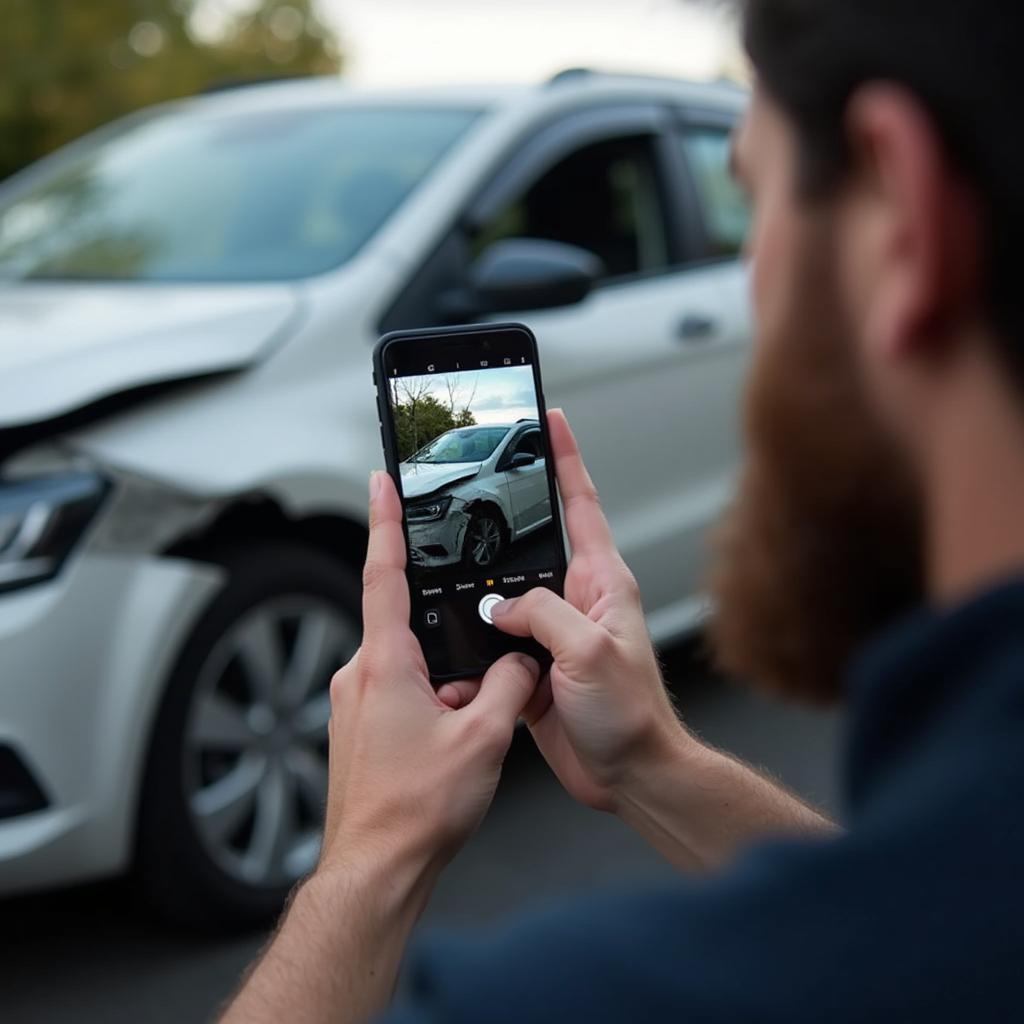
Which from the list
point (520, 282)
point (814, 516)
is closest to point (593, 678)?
point (814, 516)

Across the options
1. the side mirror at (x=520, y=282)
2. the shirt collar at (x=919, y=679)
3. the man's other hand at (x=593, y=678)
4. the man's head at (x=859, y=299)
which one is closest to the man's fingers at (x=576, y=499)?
the man's other hand at (x=593, y=678)

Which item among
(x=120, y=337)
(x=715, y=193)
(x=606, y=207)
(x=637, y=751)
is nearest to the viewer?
(x=637, y=751)

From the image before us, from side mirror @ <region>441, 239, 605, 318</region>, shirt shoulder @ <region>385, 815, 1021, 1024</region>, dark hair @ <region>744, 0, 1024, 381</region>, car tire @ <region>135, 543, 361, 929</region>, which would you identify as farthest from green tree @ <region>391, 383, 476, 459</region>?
side mirror @ <region>441, 239, 605, 318</region>

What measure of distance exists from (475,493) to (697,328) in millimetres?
2819

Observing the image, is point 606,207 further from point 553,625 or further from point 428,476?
point 553,625

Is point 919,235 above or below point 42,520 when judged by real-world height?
above

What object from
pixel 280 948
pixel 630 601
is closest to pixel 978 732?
pixel 280 948

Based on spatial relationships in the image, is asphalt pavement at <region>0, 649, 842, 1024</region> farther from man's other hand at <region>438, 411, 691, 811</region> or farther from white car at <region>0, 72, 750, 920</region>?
man's other hand at <region>438, 411, 691, 811</region>

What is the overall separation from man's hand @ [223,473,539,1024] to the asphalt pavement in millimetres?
1273

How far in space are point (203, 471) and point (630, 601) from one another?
Answer: 1656mm

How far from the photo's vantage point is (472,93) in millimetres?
4328

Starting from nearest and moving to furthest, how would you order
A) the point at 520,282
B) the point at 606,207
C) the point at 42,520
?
the point at 42,520
the point at 520,282
the point at 606,207

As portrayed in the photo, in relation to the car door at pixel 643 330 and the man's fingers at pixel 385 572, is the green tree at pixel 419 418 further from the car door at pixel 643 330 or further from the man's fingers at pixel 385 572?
the car door at pixel 643 330

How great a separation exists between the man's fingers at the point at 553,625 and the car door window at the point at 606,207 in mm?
2627
